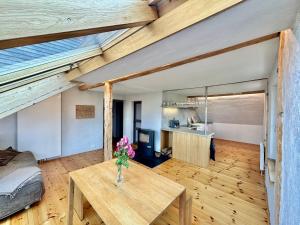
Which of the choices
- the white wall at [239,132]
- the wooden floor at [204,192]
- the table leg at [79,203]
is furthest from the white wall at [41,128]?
the white wall at [239,132]

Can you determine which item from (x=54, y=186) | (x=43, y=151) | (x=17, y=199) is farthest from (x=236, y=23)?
(x=43, y=151)

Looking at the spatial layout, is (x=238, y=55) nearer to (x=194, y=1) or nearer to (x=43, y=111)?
(x=194, y=1)

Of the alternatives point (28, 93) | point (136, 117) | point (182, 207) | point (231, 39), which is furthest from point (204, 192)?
point (136, 117)

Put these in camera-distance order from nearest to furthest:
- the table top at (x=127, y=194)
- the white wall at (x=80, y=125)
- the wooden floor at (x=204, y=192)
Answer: the table top at (x=127, y=194), the wooden floor at (x=204, y=192), the white wall at (x=80, y=125)

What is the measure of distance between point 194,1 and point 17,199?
309cm

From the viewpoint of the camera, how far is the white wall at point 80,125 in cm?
416

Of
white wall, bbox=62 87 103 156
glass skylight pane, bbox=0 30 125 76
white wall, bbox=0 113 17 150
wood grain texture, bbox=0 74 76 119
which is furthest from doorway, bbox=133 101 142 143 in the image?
glass skylight pane, bbox=0 30 125 76

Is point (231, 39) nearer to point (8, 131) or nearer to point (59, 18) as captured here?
point (59, 18)

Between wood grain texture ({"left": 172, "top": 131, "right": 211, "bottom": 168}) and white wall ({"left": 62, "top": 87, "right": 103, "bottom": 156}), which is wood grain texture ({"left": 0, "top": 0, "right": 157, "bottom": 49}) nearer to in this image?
wood grain texture ({"left": 172, "top": 131, "right": 211, "bottom": 168})

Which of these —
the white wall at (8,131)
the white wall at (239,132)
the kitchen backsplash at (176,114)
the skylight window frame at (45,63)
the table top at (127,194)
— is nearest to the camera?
the table top at (127,194)

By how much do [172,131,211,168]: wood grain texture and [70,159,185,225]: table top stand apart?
7.53 feet

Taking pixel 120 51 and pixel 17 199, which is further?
pixel 17 199

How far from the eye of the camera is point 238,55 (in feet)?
5.33

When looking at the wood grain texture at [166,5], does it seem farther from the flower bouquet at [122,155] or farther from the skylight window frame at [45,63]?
the flower bouquet at [122,155]
